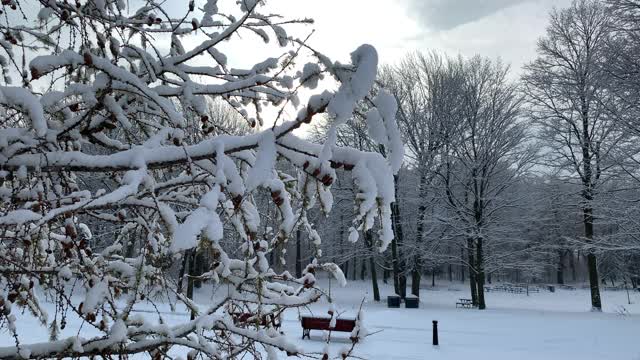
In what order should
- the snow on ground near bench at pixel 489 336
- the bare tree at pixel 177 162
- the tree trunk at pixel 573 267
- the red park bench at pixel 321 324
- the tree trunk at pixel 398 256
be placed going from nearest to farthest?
1. the bare tree at pixel 177 162
2. the snow on ground near bench at pixel 489 336
3. the red park bench at pixel 321 324
4. the tree trunk at pixel 398 256
5. the tree trunk at pixel 573 267

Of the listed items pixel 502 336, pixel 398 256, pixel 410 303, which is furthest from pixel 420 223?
pixel 502 336

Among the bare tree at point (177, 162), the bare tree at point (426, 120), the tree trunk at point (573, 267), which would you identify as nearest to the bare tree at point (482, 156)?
the bare tree at point (426, 120)

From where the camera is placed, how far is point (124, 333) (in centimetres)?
191

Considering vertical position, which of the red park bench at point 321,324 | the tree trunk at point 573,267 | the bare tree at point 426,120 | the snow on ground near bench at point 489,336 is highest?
the bare tree at point 426,120

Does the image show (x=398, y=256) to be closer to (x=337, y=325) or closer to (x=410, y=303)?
(x=410, y=303)

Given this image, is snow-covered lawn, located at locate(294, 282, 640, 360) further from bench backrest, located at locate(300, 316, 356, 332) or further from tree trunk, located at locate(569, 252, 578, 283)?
tree trunk, located at locate(569, 252, 578, 283)

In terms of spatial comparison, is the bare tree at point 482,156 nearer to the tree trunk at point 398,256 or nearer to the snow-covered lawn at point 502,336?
the tree trunk at point 398,256

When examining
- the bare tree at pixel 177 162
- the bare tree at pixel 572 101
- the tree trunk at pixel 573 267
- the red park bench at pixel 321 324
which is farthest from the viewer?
the tree trunk at pixel 573 267

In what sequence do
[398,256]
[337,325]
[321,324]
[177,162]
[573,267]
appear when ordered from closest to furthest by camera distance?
[177,162] → [321,324] → [337,325] → [398,256] → [573,267]

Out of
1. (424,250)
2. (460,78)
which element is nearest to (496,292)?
(424,250)

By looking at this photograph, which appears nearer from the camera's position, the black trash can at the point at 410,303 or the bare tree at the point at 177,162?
the bare tree at the point at 177,162

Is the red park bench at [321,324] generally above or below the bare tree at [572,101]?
below

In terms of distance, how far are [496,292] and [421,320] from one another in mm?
22145

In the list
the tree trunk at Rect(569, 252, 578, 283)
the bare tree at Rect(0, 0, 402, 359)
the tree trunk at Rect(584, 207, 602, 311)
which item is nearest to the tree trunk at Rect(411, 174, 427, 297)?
the tree trunk at Rect(584, 207, 602, 311)
